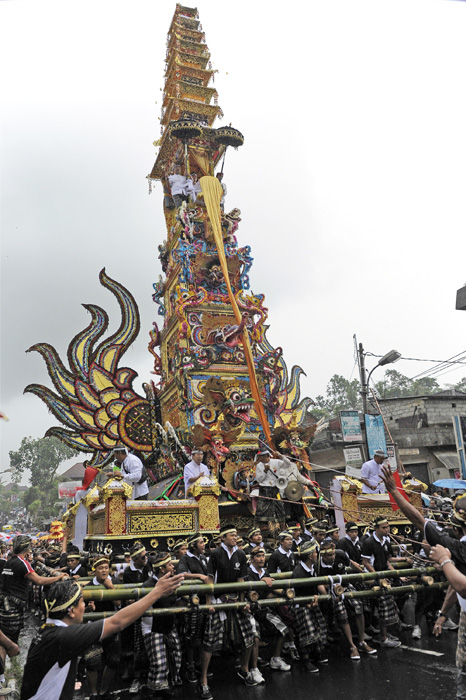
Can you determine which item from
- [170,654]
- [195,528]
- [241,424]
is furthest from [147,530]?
[241,424]

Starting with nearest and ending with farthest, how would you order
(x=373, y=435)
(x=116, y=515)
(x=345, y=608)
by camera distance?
(x=345, y=608) < (x=116, y=515) < (x=373, y=435)

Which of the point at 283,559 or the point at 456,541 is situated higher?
the point at 456,541

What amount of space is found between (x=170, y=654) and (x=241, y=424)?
869 cm

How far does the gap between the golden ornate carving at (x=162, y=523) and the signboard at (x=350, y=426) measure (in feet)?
43.6

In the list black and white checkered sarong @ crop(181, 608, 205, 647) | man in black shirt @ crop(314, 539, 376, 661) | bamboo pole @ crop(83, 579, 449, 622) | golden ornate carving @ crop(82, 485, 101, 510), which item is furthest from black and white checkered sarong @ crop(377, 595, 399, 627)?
golden ornate carving @ crop(82, 485, 101, 510)

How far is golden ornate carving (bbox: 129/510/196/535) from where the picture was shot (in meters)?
9.40

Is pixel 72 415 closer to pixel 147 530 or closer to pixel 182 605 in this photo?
pixel 147 530

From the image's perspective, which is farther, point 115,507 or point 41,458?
point 41,458

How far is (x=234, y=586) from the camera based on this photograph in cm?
583

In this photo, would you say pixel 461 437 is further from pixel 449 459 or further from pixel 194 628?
pixel 194 628

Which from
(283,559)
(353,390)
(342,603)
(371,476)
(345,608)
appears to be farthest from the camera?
(353,390)

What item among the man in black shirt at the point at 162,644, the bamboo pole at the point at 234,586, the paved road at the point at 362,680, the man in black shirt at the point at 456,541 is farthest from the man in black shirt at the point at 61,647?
the paved road at the point at 362,680

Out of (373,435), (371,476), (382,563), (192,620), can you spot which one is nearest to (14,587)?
(192,620)

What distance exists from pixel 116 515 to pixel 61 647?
6.22 metres
